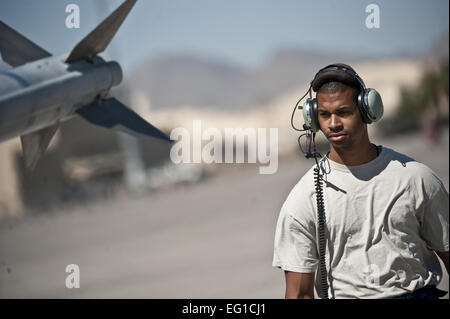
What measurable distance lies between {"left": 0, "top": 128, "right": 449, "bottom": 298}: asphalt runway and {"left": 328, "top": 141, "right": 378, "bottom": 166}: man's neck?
3932 mm

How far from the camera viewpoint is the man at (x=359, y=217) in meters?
2.59

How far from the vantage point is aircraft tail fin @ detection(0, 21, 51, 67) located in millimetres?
4059

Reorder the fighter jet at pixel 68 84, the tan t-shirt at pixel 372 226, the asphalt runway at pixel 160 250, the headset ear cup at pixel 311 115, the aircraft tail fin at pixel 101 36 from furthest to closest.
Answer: the asphalt runway at pixel 160 250 < the aircraft tail fin at pixel 101 36 < the fighter jet at pixel 68 84 < the headset ear cup at pixel 311 115 < the tan t-shirt at pixel 372 226

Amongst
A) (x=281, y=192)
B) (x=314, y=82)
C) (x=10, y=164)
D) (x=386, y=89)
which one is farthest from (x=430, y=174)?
(x=386, y=89)

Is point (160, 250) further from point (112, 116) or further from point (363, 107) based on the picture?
point (363, 107)

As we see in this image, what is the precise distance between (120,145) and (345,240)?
50.0 meters

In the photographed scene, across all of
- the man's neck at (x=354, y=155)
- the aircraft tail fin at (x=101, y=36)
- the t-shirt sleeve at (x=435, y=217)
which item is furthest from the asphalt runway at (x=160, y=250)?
the man's neck at (x=354, y=155)

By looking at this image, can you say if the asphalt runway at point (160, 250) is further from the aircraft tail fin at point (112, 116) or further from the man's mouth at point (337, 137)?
the man's mouth at point (337, 137)

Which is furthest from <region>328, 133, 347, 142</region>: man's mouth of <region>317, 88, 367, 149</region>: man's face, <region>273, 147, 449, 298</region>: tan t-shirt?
<region>273, 147, 449, 298</region>: tan t-shirt

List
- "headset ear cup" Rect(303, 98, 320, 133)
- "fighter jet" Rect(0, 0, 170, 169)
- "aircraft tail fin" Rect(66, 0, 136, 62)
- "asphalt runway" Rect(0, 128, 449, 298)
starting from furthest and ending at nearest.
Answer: "asphalt runway" Rect(0, 128, 449, 298) < "aircraft tail fin" Rect(66, 0, 136, 62) < "fighter jet" Rect(0, 0, 170, 169) < "headset ear cup" Rect(303, 98, 320, 133)

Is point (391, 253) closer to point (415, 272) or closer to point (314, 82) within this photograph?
point (415, 272)

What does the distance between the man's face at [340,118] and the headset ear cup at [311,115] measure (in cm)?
9

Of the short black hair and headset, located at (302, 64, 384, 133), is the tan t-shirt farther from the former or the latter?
the short black hair
